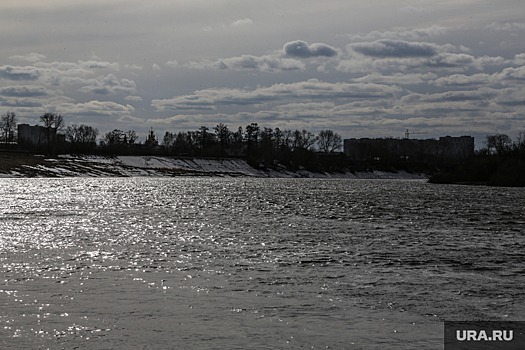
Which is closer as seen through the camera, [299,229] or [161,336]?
[161,336]

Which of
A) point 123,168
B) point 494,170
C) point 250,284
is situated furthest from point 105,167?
point 250,284

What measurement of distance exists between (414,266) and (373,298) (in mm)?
5898

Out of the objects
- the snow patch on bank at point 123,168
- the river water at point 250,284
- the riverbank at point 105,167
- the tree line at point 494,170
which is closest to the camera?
the river water at point 250,284

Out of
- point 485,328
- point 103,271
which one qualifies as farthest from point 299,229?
point 485,328

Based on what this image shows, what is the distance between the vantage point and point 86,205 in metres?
56.3

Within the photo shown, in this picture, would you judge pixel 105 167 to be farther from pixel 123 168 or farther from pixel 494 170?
pixel 494 170

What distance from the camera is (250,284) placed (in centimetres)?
1981

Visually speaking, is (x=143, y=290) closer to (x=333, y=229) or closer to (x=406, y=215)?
(x=333, y=229)

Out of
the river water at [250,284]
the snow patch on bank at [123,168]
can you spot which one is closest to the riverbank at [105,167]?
the snow patch on bank at [123,168]

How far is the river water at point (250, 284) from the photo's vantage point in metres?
14.2

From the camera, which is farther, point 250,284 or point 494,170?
point 494,170

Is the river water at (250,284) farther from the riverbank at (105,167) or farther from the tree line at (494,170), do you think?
the riverbank at (105,167)

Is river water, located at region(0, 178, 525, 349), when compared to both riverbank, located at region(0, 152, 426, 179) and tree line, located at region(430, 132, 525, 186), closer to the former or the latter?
tree line, located at region(430, 132, 525, 186)

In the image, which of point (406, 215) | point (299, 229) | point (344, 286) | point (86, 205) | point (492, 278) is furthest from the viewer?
point (86, 205)
